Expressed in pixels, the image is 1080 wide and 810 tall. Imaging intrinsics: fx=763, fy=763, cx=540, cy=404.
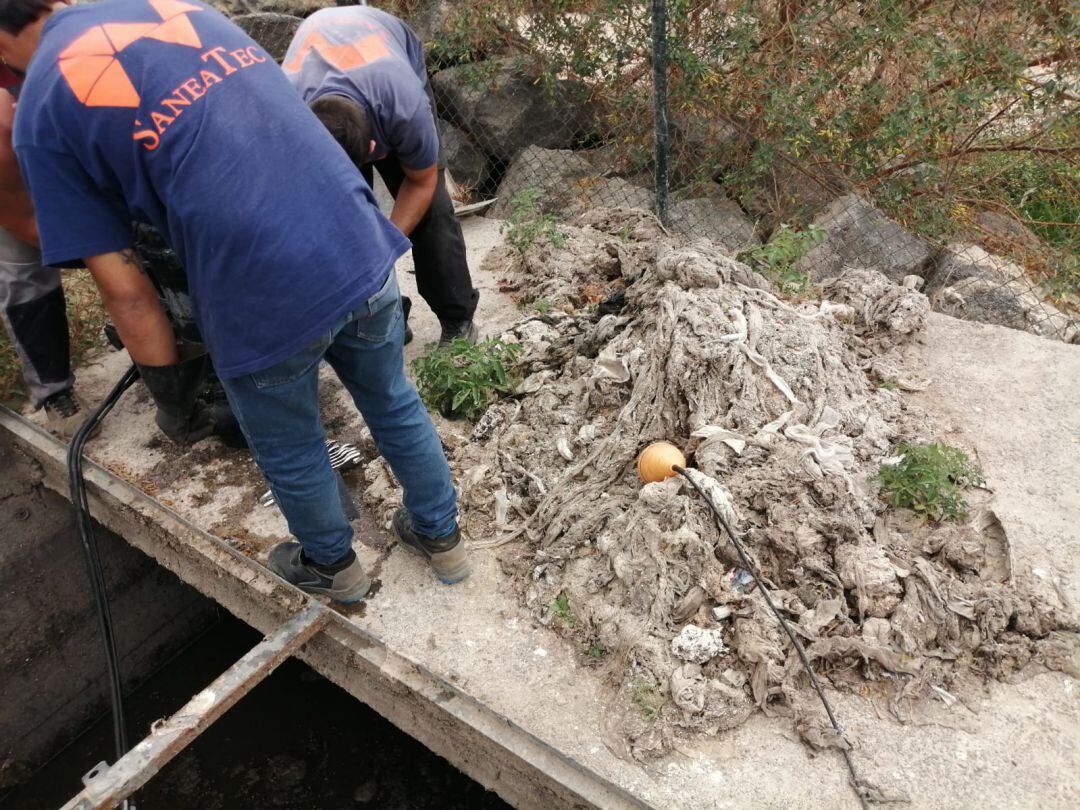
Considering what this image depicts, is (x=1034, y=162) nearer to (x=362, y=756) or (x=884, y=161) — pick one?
(x=884, y=161)

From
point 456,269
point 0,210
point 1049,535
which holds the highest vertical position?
point 0,210

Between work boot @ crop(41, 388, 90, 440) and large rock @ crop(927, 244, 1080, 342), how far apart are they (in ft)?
15.4

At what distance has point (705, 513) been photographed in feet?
8.66

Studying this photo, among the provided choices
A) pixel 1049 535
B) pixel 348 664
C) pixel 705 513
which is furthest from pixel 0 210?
pixel 1049 535

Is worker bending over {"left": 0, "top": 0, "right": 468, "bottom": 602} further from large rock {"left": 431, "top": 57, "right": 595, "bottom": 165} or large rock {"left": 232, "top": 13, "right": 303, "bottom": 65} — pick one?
large rock {"left": 232, "top": 13, "right": 303, "bottom": 65}

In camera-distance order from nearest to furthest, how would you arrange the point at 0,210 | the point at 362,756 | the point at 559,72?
1. the point at 0,210
2. the point at 362,756
3. the point at 559,72

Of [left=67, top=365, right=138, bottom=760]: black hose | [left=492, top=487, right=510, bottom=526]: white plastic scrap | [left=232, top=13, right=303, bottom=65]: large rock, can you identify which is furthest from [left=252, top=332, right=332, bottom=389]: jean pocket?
[left=232, top=13, right=303, bottom=65]: large rock

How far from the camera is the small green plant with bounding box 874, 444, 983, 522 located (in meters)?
2.71

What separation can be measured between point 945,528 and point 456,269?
94.3 inches

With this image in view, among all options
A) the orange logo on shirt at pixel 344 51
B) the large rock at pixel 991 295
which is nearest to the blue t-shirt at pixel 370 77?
the orange logo on shirt at pixel 344 51

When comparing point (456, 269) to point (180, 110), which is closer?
point (180, 110)

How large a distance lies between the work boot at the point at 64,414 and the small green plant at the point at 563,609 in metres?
2.52

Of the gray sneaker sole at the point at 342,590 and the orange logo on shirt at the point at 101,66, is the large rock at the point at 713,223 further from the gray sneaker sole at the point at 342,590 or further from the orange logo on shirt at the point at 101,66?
the orange logo on shirt at the point at 101,66

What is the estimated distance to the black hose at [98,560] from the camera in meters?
2.64
